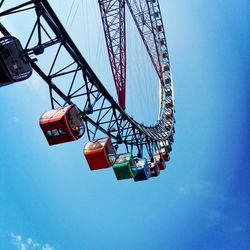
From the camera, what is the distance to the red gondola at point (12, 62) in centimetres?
715

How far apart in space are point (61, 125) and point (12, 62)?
2.53 metres

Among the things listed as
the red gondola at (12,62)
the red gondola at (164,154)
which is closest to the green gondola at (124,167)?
the red gondola at (12,62)

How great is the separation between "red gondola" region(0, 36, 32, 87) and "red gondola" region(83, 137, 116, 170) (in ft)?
14.4

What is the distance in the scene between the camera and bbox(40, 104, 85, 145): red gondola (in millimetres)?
9195

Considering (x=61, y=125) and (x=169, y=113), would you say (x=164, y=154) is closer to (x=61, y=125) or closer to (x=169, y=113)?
(x=169, y=113)

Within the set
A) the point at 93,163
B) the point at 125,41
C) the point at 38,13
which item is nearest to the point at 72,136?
the point at 93,163

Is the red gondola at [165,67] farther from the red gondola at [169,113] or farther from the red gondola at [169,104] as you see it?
the red gondola at [169,113]

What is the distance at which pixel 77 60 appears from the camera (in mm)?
10914

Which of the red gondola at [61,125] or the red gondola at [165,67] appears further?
the red gondola at [165,67]

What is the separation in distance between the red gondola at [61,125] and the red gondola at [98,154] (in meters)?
1.46

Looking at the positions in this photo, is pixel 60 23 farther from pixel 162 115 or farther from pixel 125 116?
pixel 162 115

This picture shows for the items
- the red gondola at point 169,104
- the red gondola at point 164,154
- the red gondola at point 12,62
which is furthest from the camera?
the red gondola at point 169,104

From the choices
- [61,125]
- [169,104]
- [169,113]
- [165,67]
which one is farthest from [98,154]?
[165,67]

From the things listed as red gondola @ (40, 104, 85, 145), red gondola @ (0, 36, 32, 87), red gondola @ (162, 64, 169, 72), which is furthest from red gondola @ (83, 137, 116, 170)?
red gondola @ (162, 64, 169, 72)
